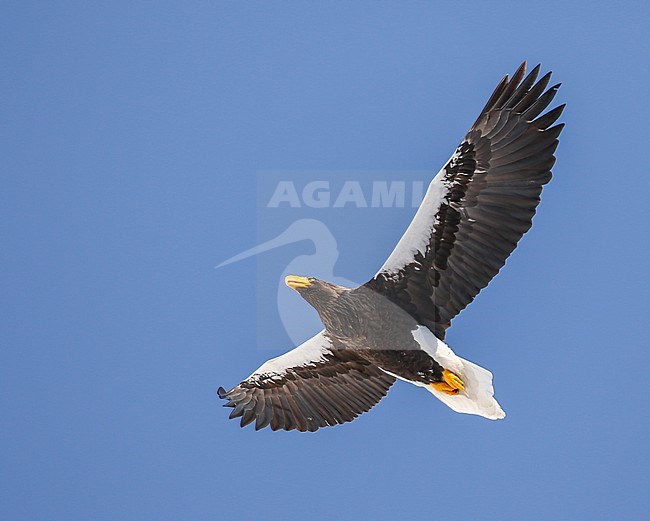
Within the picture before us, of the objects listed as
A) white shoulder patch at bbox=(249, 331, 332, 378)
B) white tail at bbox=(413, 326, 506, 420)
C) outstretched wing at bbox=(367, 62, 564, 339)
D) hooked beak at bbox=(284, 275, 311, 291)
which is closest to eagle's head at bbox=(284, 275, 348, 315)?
hooked beak at bbox=(284, 275, 311, 291)

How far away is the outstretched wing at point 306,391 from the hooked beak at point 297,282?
633mm

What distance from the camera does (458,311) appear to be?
700cm

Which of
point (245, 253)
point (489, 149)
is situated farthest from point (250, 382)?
point (489, 149)

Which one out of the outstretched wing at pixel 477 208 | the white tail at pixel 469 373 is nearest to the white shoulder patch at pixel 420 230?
the outstretched wing at pixel 477 208

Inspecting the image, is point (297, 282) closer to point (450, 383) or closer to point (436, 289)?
point (436, 289)

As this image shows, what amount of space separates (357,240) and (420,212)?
716mm

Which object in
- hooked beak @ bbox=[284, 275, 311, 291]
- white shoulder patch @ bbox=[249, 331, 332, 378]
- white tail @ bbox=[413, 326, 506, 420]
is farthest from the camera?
white shoulder patch @ bbox=[249, 331, 332, 378]

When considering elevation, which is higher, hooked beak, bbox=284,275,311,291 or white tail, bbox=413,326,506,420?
hooked beak, bbox=284,275,311,291

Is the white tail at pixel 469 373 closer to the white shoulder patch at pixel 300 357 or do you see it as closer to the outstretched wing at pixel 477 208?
the outstretched wing at pixel 477 208

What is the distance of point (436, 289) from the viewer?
23.0 ft

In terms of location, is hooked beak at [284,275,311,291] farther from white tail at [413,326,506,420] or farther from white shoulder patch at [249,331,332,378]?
white tail at [413,326,506,420]

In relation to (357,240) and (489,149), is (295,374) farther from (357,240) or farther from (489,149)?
(489,149)

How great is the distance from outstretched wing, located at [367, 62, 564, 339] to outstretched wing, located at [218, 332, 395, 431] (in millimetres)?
830

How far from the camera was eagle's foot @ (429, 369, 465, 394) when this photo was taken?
277 inches
